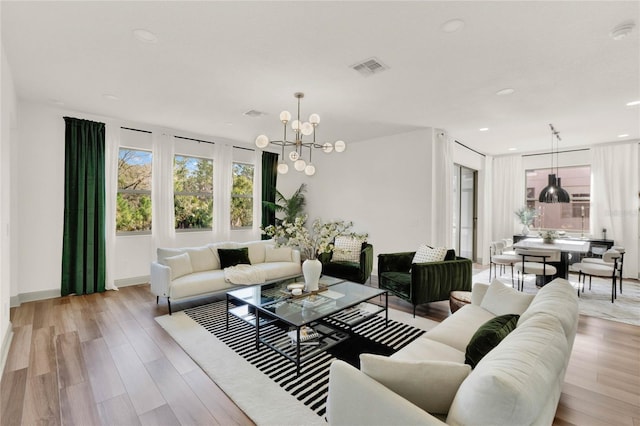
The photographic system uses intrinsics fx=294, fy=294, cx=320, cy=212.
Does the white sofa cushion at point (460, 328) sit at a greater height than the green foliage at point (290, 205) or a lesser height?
lesser

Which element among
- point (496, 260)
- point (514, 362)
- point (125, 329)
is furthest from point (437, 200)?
point (125, 329)

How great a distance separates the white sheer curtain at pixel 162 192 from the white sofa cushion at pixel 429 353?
492cm

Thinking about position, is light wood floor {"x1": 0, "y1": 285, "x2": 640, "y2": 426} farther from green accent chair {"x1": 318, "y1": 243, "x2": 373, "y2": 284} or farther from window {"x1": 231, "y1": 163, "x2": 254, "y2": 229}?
window {"x1": 231, "y1": 163, "x2": 254, "y2": 229}

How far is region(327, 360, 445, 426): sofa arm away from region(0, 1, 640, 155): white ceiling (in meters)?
2.33

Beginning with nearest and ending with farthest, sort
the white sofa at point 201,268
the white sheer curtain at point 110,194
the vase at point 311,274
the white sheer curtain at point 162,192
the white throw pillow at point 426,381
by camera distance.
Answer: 1. the white throw pillow at point 426,381
2. the vase at point 311,274
3. the white sofa at point 201,268
4. the white sheer curtain at point 110,194
5. the white sheer curtain at point 162,192

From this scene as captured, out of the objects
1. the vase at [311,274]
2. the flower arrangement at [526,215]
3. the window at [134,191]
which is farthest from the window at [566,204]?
the window at [134,191]

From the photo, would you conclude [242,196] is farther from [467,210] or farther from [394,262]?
[467,210]

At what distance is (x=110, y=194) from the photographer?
16.1 ft

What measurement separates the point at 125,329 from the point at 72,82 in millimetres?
2937

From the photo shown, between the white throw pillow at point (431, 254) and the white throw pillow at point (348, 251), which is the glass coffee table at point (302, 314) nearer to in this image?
the white throw pillow at point (431, 254)

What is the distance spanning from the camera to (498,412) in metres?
0.99

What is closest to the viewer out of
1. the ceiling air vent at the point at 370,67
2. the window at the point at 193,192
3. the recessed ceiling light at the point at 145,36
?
the recessed ceiling light at the point at 145,36

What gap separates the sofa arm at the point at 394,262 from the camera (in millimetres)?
4352

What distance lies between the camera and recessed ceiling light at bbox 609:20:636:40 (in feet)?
7.34
